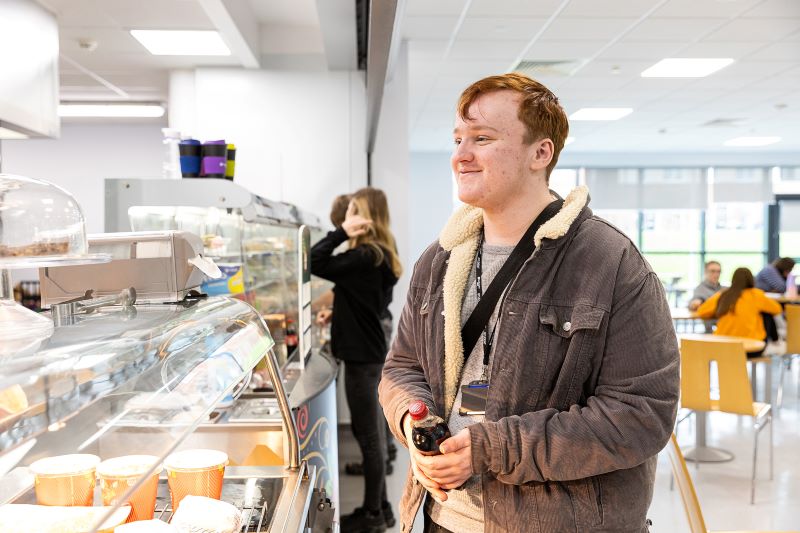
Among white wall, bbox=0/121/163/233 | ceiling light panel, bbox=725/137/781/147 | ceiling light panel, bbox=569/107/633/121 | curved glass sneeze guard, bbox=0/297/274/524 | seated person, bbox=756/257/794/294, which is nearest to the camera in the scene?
curved glass sneeze guard, bbox=0/297/274/524

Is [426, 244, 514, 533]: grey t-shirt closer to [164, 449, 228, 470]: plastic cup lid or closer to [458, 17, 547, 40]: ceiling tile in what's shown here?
[164, 449, 228, 470]: plastic cup lid

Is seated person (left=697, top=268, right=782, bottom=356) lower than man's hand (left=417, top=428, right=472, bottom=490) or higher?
lower

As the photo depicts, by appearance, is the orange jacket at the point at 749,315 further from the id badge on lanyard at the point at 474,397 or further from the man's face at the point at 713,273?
the id badge on lanyard at the point at 474,397

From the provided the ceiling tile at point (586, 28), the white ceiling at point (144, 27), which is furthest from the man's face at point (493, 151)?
the ceiling tile at point (586, 28)

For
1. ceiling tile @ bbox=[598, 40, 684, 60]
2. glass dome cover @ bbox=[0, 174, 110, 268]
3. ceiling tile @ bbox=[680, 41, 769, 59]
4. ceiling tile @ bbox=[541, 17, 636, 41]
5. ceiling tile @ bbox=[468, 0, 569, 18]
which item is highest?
ceiling tile @ bbox=[468, 0, 569, 18]

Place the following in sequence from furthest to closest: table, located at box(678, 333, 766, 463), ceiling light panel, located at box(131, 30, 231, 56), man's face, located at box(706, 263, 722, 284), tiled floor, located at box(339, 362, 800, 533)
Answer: man's face, located at box(706, 263, 722, 284), ceiling light panel, located at box(131, 30, 231, 56), table, located at box(678, 333, 766, 463), tiled floor, located at box(339, 362, 800, 533)

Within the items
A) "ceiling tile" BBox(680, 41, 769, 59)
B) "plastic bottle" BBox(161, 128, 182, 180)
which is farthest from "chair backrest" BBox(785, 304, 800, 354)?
"plastic bottle" BBox(161, 128, 182, 180)

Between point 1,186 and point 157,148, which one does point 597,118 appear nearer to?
point 157,148

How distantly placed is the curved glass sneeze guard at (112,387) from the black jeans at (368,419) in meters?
2.33

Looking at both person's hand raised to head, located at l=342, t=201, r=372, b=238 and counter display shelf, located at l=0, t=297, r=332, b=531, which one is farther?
person's hand raised to head, located at l=342, t=201, r=372, b=238

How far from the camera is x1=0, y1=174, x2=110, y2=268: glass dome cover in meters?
1.27

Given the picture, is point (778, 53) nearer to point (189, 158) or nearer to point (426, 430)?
point (189, 158)

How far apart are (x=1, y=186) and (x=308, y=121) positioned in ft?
17.2

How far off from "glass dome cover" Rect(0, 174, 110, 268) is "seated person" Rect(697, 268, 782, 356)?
20.7 feet
